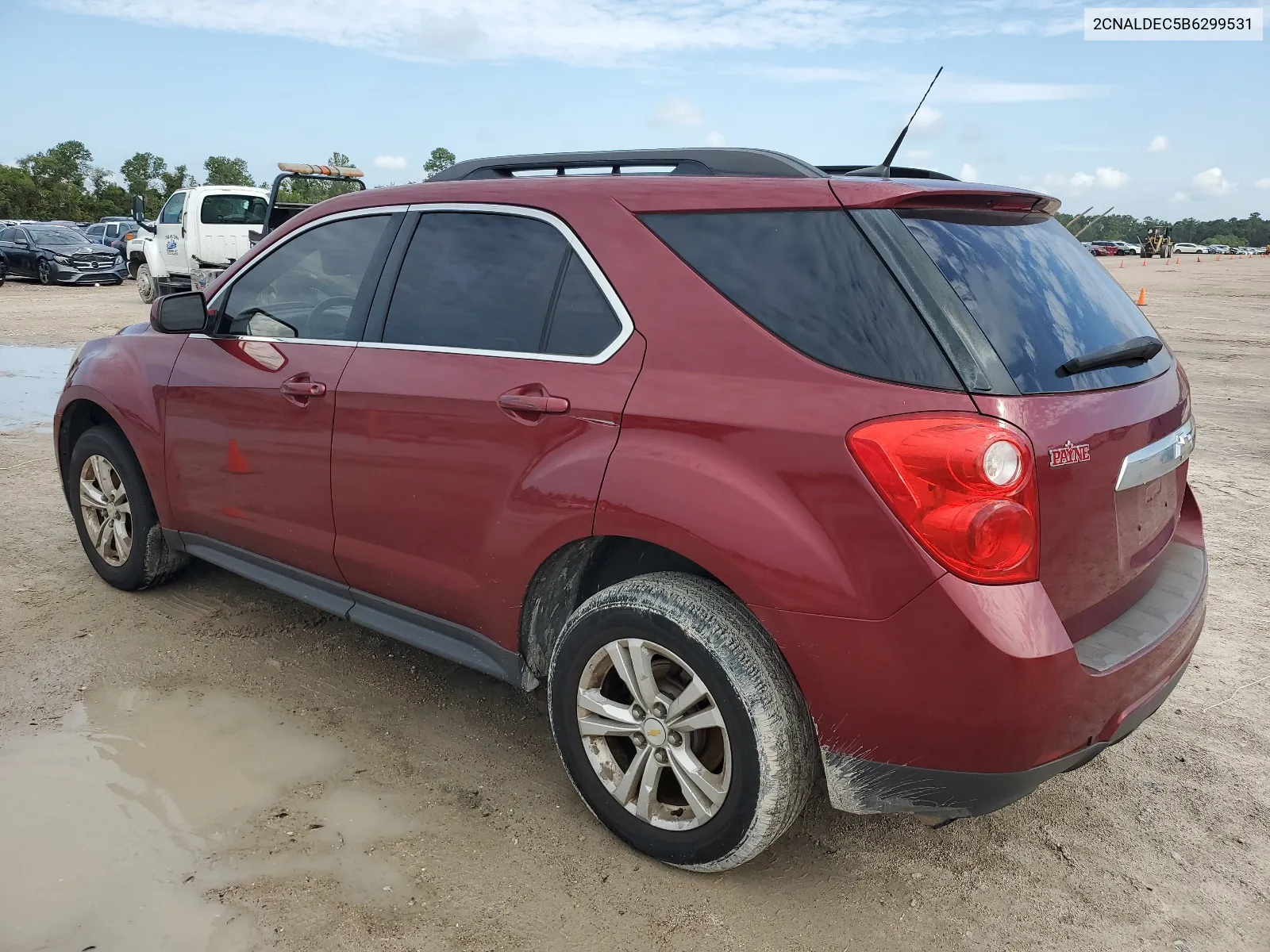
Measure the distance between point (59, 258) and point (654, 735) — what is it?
27.1m

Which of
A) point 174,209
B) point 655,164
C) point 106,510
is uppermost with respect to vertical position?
point 655,164

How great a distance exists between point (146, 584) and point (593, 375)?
9.45 ft

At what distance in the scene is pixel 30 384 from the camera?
10188mm

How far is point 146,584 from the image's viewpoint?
4.45m

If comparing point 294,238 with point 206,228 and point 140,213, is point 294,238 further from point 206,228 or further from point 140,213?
point 140,213

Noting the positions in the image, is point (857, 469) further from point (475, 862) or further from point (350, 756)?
point (350, 756)

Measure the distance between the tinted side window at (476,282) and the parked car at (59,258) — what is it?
25.6 m

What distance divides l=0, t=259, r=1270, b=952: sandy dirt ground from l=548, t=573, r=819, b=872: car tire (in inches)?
7.0

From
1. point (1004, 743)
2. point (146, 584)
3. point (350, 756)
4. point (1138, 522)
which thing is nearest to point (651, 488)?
point (1004, 743)

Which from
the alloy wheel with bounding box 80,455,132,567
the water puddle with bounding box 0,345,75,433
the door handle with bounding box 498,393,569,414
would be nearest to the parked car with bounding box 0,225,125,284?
the water puddle with bounding box 0,345,75,433

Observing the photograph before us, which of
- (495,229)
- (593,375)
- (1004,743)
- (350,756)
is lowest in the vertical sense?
(350,756)

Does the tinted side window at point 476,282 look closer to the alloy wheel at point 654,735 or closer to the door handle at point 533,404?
the door handle at point 533,404

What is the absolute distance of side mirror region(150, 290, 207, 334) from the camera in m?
3.79

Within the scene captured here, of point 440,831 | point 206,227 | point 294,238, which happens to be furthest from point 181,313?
point 206,227
